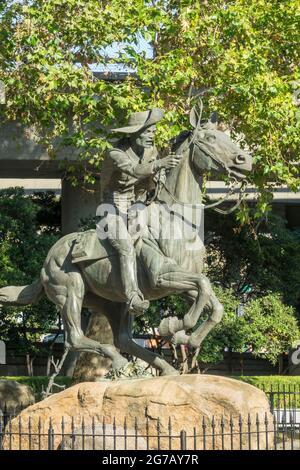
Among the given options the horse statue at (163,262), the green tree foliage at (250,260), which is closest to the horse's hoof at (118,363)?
the horse statue at (163,262)

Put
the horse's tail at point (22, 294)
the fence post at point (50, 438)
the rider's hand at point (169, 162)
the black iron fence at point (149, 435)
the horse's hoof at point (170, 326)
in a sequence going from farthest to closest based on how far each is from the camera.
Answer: the horse's tail at point (22, 294) < the rider's hand at point (169, 162) < the horse's hoof at point (170, 326) < the black iron fence at point (149, 435) < the fence post at point (50, 438)

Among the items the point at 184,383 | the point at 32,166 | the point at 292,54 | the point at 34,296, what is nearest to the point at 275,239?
the point at 32,166

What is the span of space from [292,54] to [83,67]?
4.01 metres

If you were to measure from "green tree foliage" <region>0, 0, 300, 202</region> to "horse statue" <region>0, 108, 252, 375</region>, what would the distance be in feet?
19.3

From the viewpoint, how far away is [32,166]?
29156 mm

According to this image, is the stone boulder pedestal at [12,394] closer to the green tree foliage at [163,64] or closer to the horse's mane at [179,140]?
the green tree foliage at [163,64]

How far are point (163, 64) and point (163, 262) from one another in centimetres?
751

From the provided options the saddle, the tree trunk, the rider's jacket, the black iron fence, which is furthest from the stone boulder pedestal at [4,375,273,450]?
the tree trunk

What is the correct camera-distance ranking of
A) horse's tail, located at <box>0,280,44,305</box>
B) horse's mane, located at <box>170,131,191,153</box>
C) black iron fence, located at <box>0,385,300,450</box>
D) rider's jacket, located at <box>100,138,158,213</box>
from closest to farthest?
black iron fence, located at <box>0,385,300,450</box>, rider's jacket, located at <box>100,138,158,213</box>, horse's mane, located at <box>170,131,191,153</box>, horse's tail, located at <box>0,280,44,305</box>

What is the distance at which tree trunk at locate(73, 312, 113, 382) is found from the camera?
807 inches

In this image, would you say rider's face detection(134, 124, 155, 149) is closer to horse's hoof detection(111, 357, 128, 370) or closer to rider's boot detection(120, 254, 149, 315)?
rider's boot detection(120, 254, 149, 315)

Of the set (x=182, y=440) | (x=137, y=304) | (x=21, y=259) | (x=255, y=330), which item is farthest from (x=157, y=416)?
(x=255, y=330)

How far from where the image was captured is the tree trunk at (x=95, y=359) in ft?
67.3
